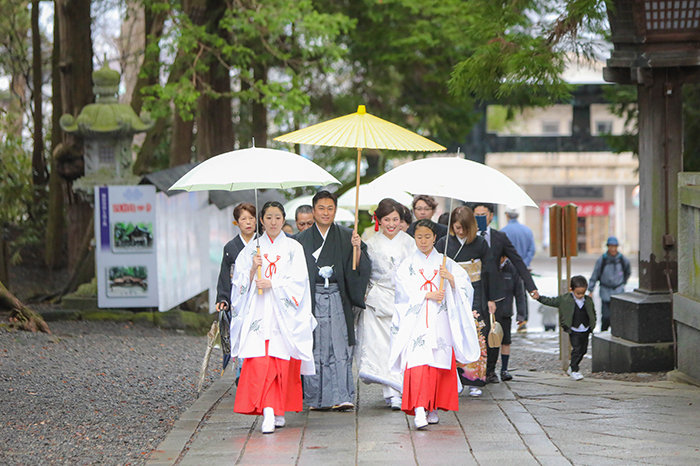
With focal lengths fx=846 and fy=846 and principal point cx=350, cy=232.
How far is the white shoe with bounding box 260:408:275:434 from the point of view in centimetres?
550

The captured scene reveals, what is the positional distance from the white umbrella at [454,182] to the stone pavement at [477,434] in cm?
152

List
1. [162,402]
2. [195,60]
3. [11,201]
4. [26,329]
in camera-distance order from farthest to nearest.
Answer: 1. [11,201]
2. [195,60]
3. [26,329]
4. [162,402]

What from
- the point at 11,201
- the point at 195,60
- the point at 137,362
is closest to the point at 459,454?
the point at 137,362

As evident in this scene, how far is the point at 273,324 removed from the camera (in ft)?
18.9

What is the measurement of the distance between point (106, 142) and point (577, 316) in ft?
25.1

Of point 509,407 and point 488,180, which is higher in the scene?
point 488,180

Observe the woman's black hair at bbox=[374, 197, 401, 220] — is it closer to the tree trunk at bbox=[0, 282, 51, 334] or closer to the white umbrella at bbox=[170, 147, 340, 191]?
the white umbrella at bbox=[170, 147, 340, 191]

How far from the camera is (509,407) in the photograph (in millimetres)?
6336

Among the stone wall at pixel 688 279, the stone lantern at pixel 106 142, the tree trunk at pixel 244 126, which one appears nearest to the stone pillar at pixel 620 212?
the tree trunk at pixel 244 126

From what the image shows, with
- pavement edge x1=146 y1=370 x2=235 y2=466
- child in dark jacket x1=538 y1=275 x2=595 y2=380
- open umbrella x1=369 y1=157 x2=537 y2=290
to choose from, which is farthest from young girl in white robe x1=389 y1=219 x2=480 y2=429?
child in dark jacket x1=538 y1=275 x2=595 y2=380

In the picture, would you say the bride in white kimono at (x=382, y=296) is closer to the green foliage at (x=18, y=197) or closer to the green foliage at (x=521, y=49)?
the green foliage at (x=521, y=49)

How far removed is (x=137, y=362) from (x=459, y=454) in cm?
461

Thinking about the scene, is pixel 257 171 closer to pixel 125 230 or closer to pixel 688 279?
pixel 688 279

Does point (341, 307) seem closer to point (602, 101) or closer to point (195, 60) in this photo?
point (195, 60)
